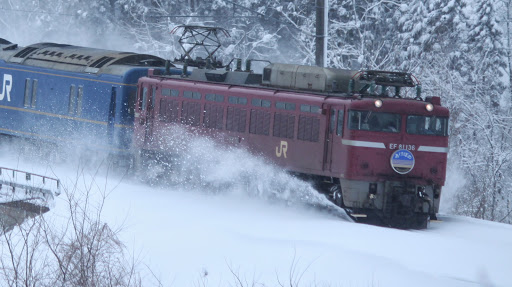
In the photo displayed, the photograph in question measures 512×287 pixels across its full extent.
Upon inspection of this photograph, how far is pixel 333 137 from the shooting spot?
18375mm

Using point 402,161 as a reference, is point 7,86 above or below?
above

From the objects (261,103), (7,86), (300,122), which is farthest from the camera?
(7,86)

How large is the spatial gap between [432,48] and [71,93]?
15.8 m

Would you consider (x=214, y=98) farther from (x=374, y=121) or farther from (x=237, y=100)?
(x=374, y=121)

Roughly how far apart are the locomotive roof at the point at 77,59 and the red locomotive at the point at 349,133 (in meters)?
5.35

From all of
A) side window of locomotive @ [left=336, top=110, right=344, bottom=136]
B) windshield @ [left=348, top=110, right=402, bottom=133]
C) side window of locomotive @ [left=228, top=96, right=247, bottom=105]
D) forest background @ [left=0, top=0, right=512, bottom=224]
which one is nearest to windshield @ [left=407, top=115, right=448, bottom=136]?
windshield @ [left=348, top=110, right=402, bottom=133]

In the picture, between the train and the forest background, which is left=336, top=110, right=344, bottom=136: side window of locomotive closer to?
the train

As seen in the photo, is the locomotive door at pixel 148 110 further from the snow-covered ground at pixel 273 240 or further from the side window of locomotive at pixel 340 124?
the side window of locomotive at pixel 340 124

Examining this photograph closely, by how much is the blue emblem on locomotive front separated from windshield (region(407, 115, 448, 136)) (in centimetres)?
48

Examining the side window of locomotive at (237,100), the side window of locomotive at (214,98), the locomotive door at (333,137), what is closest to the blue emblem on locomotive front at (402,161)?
the locomotive door at (333,137)

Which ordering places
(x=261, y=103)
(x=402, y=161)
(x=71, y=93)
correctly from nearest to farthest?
(x=402, y=161) → (x=261, y=103) → (x=71, y=93)

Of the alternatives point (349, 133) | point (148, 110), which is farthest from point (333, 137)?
point (148, 110)

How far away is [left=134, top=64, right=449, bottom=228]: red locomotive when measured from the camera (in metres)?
17.9

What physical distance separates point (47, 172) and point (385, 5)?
2036cm
